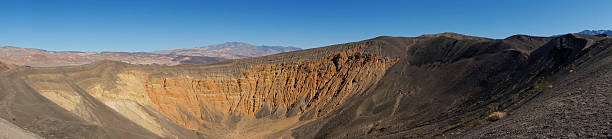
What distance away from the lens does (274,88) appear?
117 feet

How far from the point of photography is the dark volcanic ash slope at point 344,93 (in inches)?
476

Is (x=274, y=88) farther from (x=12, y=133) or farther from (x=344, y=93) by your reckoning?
(x=12, y=133)

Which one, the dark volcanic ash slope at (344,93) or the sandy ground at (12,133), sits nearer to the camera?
the sandy ground at (12,133)

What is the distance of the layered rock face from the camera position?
30.7m

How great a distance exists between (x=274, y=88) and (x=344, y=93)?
8.76 m

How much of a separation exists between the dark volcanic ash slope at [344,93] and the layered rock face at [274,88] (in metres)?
0.12

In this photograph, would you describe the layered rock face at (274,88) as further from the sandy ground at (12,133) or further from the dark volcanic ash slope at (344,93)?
the sandy ground at (12,133)

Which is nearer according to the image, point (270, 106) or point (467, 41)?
point (270, 106)

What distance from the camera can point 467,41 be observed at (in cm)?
3756

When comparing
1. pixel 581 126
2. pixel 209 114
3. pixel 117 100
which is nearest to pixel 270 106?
pixel 209 114

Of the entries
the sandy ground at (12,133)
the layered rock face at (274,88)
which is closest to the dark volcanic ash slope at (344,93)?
the layered rock face at (274,88)

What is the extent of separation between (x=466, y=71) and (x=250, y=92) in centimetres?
2310

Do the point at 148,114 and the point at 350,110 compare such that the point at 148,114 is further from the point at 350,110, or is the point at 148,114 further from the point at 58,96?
the point at 350,110

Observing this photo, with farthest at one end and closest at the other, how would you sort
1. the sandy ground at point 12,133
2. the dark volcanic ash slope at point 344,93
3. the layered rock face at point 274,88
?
the layered rock face at point 274,88 < the dark volcanic ash slope at point 344,93 < the sandy ground at point 12,133
